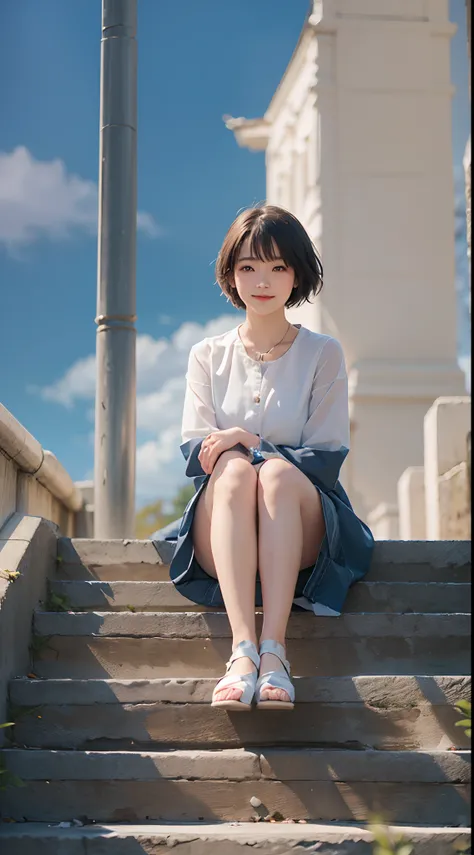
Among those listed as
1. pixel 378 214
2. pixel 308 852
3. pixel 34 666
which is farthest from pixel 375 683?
pixel 378 214

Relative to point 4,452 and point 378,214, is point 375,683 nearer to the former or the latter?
point 4,452

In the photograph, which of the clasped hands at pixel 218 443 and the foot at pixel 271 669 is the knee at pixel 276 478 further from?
the foot at pixel 271 669

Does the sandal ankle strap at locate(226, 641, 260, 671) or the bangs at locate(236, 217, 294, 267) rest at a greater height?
the bangs at locate(236, 217, 294, 267)

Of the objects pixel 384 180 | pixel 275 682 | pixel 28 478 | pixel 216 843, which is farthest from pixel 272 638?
pixel 384 180

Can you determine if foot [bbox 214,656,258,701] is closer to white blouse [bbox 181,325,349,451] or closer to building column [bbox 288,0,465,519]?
white blouse [bbox 181,325,349,451]

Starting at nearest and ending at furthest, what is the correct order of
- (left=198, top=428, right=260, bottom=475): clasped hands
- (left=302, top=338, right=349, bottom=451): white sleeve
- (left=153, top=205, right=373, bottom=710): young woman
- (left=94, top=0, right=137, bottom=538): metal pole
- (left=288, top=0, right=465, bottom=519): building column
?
(left=153, top=205, right=373, bottom=710): young woman
(left=198, top=428, right=260, bottom=475): clasped hands
(left=302, top=338, right=349, bottom=451): white sleeve
(left=94, top=0, right=137, bottom=538): metal pole
(left=288, top=0, right=465, bottom=519): building column

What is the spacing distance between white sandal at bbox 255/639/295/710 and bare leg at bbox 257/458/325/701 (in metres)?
0.02

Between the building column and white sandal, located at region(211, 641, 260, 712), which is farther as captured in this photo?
the building column

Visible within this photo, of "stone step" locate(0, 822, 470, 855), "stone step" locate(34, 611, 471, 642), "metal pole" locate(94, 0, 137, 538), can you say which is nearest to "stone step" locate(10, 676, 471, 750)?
"stone step" locate(34, 611, 471, 642)

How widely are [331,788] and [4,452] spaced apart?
5.68ft

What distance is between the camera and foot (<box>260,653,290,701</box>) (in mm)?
2910

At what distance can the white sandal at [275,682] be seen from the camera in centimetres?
290

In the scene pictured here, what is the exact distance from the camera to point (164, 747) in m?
3.11

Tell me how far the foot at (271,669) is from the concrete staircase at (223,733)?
0.53 ft
